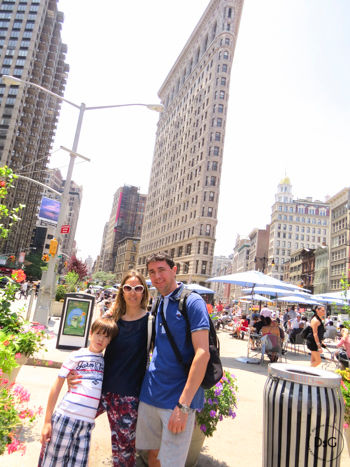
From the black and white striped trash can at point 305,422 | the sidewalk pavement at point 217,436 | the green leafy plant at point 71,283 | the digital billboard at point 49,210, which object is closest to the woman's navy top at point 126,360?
the black and white striped trash can at point 305,422

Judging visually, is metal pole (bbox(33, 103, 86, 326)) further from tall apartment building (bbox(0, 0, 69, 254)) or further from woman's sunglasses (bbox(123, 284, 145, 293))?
tall apartment building (bbox(0, 0, 69, 254))

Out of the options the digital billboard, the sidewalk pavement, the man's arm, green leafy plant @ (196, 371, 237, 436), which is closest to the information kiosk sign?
the sidewalk pavement

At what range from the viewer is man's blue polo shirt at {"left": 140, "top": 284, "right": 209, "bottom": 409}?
2.49m

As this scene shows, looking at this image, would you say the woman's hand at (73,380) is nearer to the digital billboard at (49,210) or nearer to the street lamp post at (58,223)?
the street lamp post at (58,223)

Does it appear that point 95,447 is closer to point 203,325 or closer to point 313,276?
point 203,325

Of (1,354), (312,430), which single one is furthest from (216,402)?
(1,354)

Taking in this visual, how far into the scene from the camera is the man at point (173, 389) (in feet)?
7.75

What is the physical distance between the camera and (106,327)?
2812 millimetres

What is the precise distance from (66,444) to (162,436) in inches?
29.3

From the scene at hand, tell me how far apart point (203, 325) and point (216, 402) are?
175cm

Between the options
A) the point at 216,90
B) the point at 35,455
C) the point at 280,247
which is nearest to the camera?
the point at 35,455

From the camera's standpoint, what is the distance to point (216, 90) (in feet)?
208

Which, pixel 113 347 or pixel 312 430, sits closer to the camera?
pixel 312 430

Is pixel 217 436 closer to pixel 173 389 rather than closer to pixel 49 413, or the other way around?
pixel 173 389
